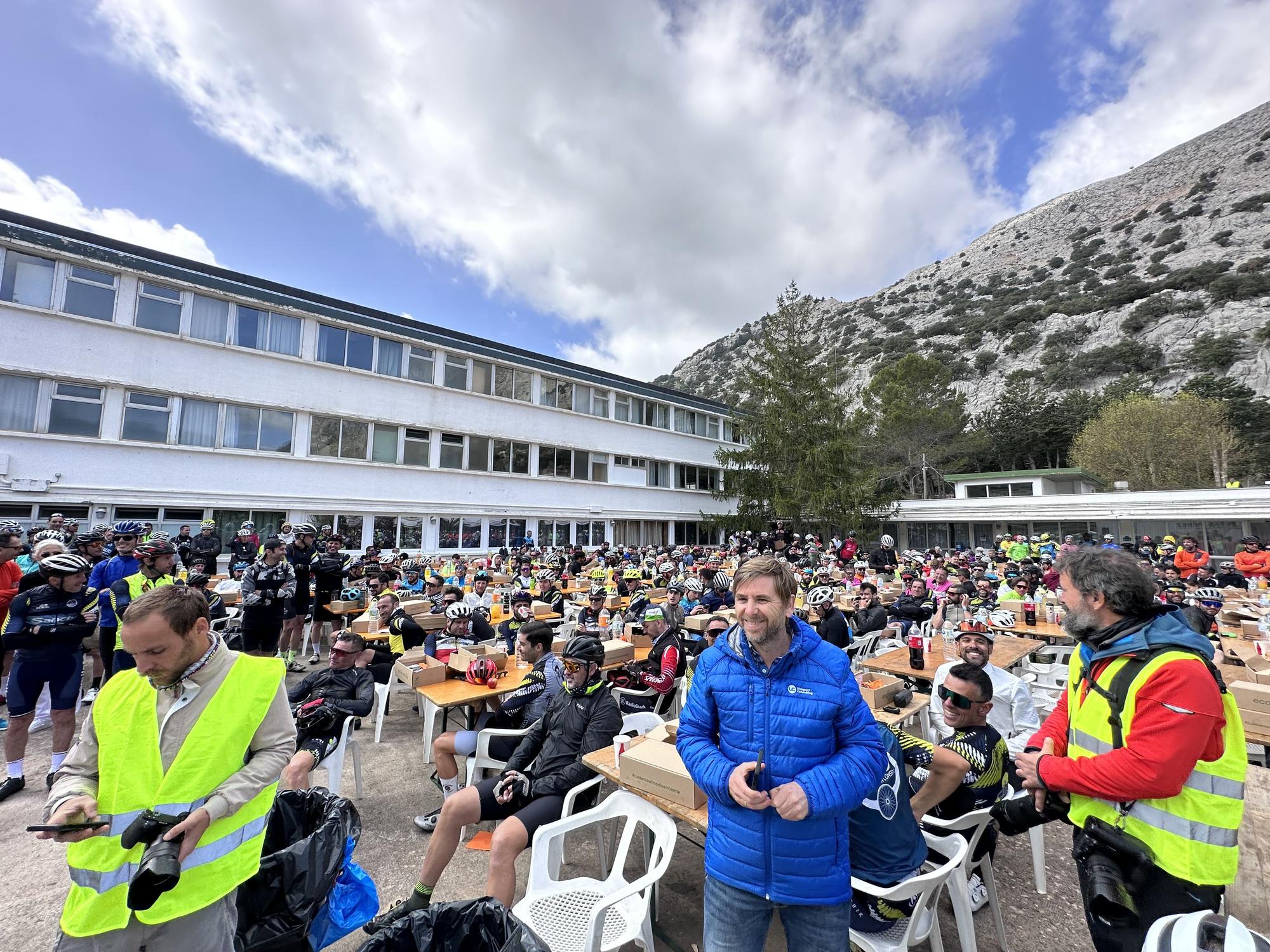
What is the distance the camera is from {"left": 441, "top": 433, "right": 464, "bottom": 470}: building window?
2106cm

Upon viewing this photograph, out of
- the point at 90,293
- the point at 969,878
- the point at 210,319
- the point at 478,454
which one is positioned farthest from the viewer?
the point at 478,454

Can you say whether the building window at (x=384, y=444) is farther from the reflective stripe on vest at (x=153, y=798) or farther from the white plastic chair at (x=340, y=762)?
the reflective stripe on vest at (x=153, y=798)

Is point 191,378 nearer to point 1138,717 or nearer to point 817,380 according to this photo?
point 1138,717

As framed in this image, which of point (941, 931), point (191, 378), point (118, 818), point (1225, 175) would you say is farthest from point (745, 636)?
point (1225, 175)

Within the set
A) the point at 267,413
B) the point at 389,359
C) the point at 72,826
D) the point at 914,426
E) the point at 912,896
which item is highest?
the point at 914,426

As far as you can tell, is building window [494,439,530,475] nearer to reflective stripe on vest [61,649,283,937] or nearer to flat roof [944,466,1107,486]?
reflective stripe on vest [61,649,283,937]

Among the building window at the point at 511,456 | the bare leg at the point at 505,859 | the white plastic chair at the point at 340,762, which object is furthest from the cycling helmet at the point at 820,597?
the building window at the point at 511,456

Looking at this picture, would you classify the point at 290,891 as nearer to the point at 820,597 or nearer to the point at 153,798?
the point at 153,798

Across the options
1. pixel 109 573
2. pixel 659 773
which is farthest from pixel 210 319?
pixel 659 773

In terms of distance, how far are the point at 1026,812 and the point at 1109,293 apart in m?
83.6

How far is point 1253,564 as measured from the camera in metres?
12.1

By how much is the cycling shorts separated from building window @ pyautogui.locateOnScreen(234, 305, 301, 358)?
50.2 feet

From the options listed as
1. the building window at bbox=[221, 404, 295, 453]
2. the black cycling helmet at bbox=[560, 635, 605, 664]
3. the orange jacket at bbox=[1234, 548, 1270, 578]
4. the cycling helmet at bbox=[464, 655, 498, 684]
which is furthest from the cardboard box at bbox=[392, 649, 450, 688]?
the orange jacket at bbox=[1234, 548, 1270, 578]

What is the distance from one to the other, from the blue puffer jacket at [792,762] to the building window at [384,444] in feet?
65.0
